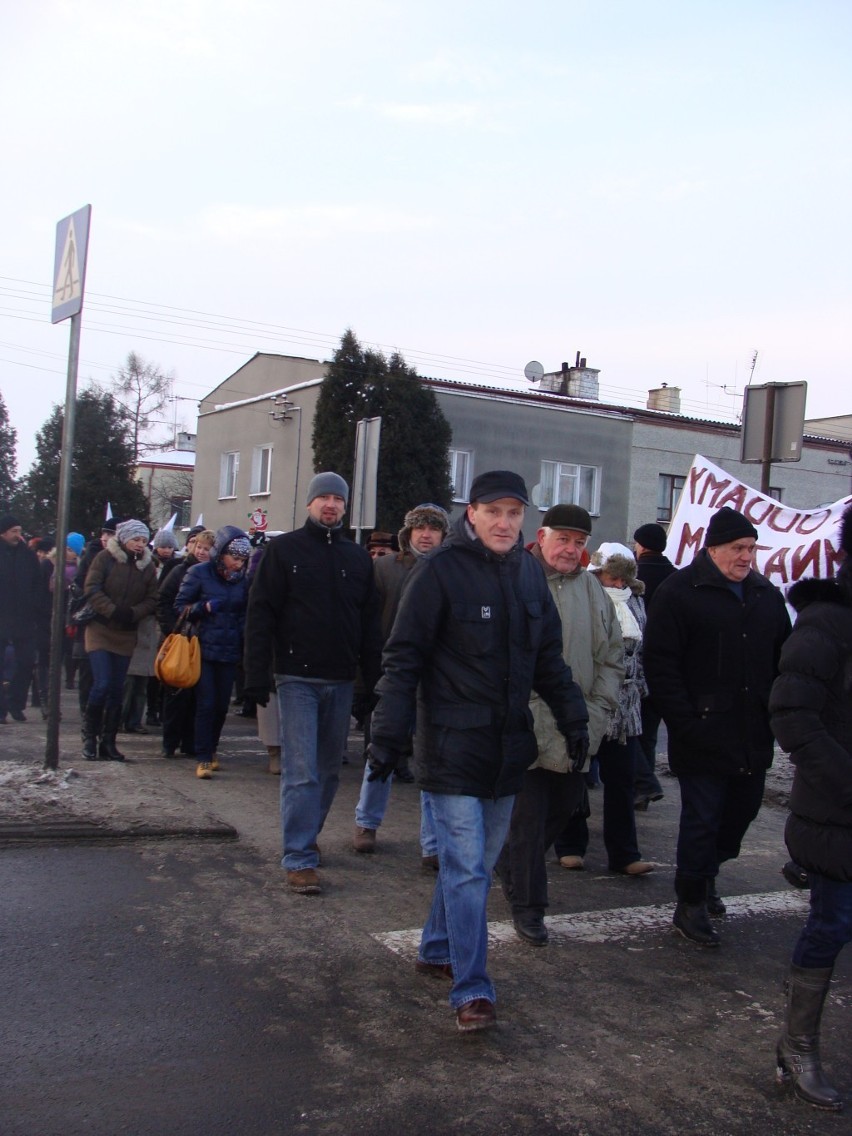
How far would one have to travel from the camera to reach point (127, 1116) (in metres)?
3.33

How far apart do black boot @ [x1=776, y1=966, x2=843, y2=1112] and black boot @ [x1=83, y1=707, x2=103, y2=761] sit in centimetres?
619

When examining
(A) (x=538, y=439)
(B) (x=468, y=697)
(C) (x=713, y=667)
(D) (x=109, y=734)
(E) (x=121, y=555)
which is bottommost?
(D) (x=109, y=734)

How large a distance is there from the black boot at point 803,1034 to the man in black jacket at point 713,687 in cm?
144

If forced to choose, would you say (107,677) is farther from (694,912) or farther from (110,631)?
(694,912)

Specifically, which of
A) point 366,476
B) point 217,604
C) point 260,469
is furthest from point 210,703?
point 260,469

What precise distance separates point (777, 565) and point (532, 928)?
535 cm

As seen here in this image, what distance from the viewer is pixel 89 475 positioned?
46.1 metres

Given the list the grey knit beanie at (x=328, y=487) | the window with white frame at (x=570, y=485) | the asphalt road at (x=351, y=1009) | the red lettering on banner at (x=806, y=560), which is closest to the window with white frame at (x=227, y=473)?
the window with white frame at (x=570, y=485)

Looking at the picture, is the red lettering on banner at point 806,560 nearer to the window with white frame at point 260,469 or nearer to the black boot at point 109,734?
the black boot at point 109,734

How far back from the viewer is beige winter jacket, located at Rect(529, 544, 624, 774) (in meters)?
5.68

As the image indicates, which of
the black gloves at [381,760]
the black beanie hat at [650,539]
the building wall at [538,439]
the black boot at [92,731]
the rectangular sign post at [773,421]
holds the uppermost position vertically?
the building wall at [538,439]

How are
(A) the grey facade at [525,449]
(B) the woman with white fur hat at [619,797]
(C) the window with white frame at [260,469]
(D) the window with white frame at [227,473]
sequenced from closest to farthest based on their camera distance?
(B) the woman with white fur hat at [619,797] → (A) the grey facade at [525,449] → (C) the window with white frame at [260,469] → (D) the window with white frame at [227,473]

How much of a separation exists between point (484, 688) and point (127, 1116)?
6.12ft

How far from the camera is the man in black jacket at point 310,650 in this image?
5828 mm
